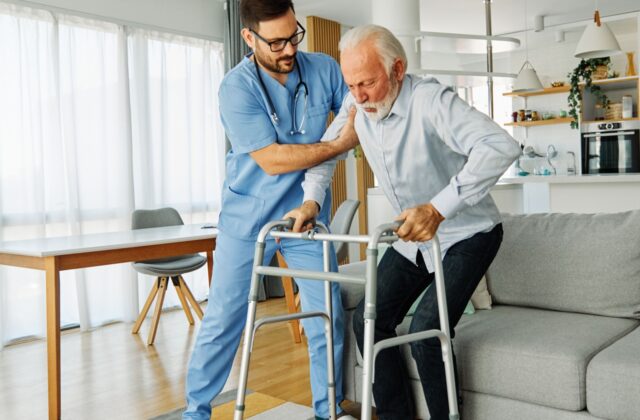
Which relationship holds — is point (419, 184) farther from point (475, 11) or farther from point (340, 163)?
point (475, 11)

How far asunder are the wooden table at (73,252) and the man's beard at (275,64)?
141 centimetres

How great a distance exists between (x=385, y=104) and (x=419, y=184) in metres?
0.27

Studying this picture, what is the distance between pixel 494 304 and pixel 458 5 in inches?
177

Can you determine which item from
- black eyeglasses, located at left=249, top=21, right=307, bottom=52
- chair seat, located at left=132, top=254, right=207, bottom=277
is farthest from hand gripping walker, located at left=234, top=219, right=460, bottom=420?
chair seat, located at left=132, top=254, right=207, bottom=277

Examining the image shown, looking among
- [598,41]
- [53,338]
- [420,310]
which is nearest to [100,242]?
[53,338]

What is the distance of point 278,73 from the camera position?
2.46 metres

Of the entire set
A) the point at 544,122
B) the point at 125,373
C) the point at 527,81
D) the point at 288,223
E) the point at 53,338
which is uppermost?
the point at 527,81

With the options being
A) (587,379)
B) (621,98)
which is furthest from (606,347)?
(621,98)

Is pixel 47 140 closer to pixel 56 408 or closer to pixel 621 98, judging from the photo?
pixel 56 408

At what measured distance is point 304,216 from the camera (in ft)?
6.91

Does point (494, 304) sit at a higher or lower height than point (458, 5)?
lower

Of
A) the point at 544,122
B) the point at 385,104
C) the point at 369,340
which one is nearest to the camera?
the point at 369,340

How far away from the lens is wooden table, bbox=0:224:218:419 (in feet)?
10.0

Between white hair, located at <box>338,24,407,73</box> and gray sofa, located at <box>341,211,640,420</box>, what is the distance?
3.46 feet
